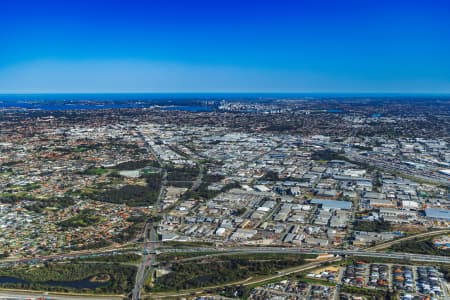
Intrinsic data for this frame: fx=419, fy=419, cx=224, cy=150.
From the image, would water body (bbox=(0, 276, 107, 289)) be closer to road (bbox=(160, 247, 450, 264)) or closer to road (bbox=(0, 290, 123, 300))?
road (bbox=(0, 290, 123, 300))

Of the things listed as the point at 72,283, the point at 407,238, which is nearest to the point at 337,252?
the point at 407,238

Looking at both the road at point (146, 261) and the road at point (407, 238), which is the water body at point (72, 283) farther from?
the road at point (407, 238)

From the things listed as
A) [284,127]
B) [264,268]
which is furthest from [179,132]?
[264,268]

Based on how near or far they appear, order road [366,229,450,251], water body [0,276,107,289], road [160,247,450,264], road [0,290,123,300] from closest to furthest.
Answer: road [0,290,123,300] < water body [0,276,107,289] < road [160,247,450,264] < road [366,229,450,251]

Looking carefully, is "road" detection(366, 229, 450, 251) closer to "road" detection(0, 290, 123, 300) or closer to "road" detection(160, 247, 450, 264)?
"road" detection(160, 247, 450, 264)

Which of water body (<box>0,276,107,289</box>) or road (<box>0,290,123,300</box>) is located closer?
road (<box>0,290,123,300</box>)

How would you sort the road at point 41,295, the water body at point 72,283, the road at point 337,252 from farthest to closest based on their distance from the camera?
the road at point 337,252, the water body at point 72,283, the road at point 41,295

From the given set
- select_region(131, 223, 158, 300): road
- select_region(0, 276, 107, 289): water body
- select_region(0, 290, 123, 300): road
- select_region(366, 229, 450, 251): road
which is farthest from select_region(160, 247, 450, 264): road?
select_region(0, 290, 123, 300): road

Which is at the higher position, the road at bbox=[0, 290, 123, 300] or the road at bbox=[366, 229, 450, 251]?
the road at bbox=[366, 229, 450, 251]

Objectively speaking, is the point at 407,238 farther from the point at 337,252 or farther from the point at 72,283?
the point at 72,283

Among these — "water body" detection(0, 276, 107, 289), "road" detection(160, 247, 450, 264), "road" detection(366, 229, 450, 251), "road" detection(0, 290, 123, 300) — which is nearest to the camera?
"road" detection(0, 290, 123, 300)

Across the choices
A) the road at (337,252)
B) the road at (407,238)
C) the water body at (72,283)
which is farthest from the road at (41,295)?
the road at (407,238)
